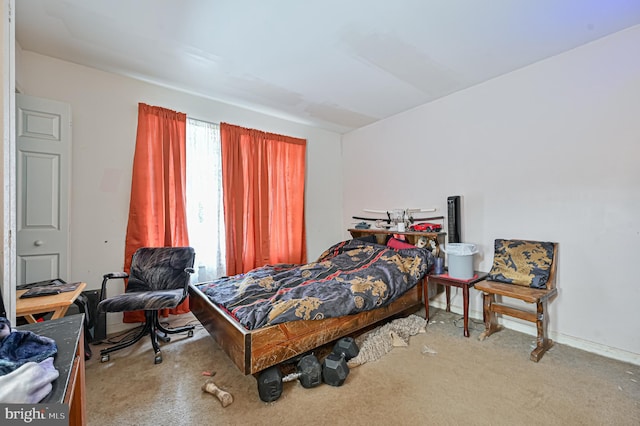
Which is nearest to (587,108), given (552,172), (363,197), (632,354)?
(552,172)

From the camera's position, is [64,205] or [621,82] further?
[64,205]

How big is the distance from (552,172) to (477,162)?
27.2 inches

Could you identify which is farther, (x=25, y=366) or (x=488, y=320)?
(x=488, y=320)

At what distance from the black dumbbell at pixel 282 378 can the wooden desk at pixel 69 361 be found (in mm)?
930

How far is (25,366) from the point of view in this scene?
67cm

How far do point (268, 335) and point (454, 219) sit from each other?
2454mm

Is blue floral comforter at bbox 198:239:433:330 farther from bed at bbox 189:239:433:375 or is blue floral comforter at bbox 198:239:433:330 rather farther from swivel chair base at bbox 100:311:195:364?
swivel chair base at bbox 100:311:195:364

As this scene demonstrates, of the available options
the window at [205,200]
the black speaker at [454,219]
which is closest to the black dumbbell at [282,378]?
the window at [205,200]

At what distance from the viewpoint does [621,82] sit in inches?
86.4

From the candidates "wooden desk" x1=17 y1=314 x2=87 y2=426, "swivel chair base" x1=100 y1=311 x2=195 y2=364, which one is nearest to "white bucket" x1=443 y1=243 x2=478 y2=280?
"swivel chair base" x1=100 y1=311 x2=195 y2=364

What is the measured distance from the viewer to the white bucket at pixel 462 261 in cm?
276

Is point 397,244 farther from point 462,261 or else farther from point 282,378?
point 282,378

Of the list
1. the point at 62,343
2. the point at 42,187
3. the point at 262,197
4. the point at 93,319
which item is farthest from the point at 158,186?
the point at 62,343

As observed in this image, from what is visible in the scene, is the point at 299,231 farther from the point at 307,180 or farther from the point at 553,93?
the point at 553,93
